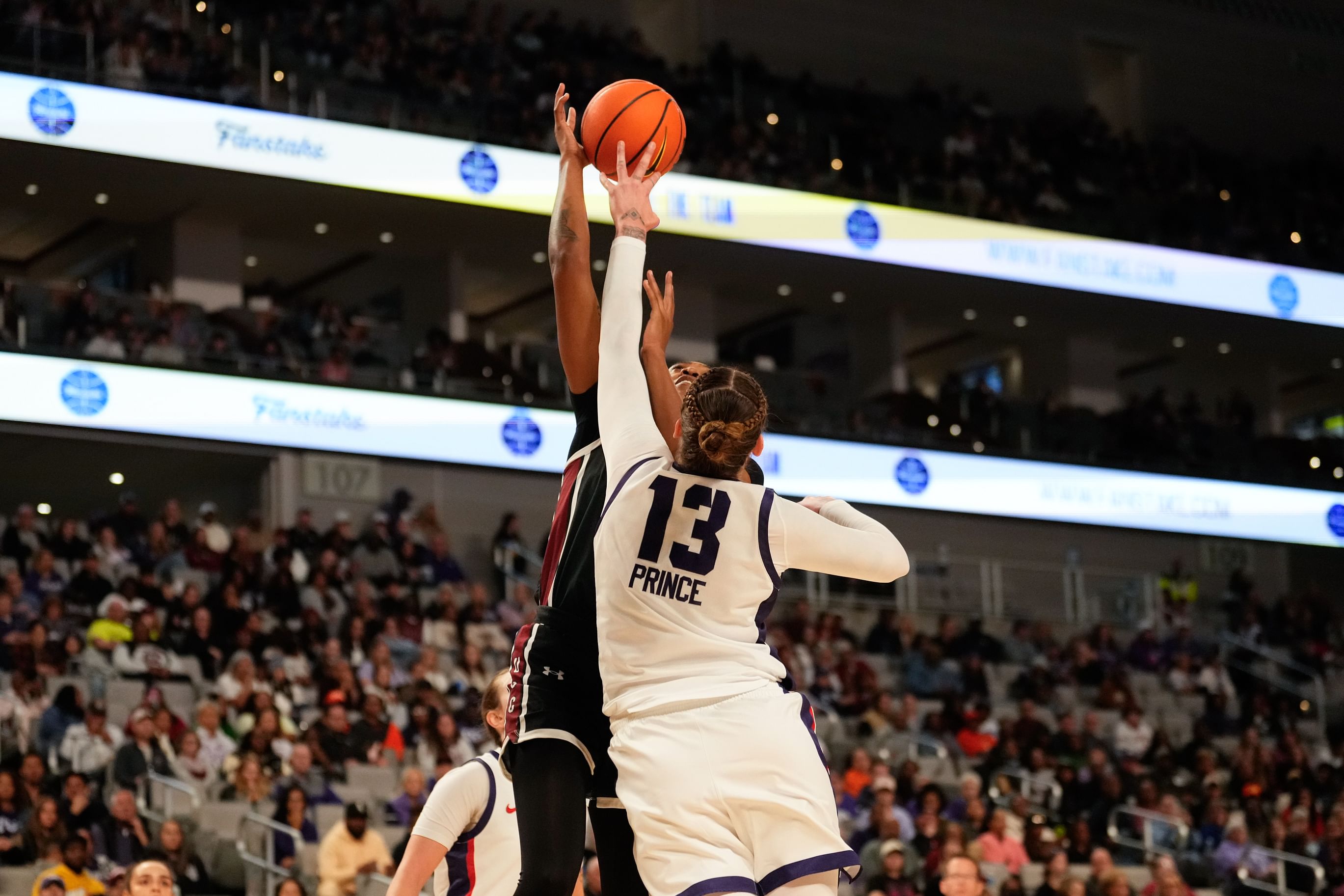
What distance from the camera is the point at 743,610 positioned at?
3484 mm

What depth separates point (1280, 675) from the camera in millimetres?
22969

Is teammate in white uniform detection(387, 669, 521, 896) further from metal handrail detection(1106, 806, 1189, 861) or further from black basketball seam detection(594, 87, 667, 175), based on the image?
metal handrail detection(1106, 806, 1189, 861)

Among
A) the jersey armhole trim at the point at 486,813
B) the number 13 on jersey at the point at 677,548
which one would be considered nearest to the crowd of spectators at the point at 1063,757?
the jersey armhole trim at the point at 486,813

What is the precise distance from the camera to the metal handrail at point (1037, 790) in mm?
15984

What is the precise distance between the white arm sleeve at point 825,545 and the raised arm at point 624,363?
0.96 ft

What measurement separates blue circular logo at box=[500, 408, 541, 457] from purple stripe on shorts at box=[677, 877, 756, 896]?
56.6ft

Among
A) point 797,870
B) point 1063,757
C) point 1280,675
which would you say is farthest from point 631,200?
point 1280,675

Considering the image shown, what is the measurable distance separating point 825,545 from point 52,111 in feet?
54.2

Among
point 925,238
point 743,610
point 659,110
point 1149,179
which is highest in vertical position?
point 1149,179

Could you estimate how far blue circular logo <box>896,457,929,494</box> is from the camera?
22.6 m

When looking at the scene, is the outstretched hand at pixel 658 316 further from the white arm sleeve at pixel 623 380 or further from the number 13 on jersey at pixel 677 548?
the number 13 on jersey at pixel 677 548

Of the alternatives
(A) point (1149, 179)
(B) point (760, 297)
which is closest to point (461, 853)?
(B) point (760, 297)

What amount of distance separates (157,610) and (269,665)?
125 cm

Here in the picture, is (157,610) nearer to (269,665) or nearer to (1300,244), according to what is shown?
(269,665)
